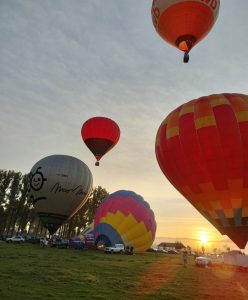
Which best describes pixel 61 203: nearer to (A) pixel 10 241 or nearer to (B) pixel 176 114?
(A) pixel 10 241

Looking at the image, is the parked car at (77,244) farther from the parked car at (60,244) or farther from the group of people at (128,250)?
the group of people at (128,250)

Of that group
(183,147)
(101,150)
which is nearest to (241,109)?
(183,147)

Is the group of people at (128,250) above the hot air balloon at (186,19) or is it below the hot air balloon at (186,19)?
below

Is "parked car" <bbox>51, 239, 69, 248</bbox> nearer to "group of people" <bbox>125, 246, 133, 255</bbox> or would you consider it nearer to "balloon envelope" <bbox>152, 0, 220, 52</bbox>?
"group of people" <bbox>125, 246, 133, 255</bbox>

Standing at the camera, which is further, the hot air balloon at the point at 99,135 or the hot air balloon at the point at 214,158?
the hot air balloon at the point at 99,135

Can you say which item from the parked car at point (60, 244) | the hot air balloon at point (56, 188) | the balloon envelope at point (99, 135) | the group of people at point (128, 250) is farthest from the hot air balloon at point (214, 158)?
the parked car at point (60, 244)

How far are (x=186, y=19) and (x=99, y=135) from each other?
14807mm

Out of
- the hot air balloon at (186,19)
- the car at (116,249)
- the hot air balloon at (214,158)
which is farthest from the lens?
the car at (116,249)

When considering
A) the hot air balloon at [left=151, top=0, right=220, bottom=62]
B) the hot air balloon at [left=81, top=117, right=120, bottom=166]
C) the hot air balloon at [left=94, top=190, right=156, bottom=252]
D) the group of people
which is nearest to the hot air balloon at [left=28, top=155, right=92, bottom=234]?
the hot air balloon at [left=94, top=190, right=156, bottom=252]

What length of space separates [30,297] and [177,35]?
14.5 m

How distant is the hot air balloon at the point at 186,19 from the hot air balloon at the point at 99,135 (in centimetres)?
1319

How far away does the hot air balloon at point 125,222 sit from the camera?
92.4ft

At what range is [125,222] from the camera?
28.1 m

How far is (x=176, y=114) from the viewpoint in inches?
728
